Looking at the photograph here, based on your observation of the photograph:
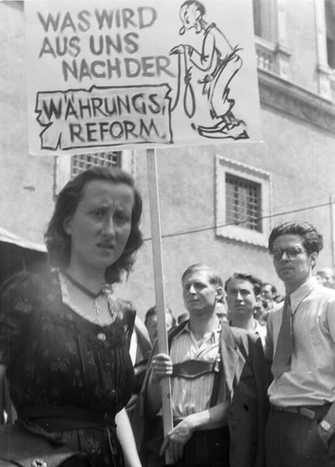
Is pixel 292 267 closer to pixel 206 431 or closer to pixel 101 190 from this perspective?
pixel 206 431

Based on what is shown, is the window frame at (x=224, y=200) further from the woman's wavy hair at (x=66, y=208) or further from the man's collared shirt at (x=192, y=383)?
the woman's wavy hair at (x=66, y=208)

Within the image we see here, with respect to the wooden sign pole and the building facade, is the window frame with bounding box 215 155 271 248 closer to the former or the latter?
the building facade

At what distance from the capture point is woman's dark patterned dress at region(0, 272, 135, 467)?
203cm

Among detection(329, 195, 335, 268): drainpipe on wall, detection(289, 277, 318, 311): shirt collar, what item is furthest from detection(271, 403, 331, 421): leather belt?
detection(329, 195, 335, 268): drainpipe on wall

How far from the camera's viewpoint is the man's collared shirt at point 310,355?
366 centimetres

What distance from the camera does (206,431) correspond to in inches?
155

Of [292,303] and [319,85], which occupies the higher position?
[319,85]

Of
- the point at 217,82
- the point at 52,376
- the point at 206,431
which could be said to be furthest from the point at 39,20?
the point at 206,431

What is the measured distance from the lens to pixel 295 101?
1669 cm

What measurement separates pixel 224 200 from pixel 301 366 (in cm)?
1141

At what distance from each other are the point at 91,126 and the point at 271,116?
43.2 ft

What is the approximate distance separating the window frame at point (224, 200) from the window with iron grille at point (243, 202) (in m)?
0.09

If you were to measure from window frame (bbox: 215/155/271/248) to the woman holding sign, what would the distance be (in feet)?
40.6

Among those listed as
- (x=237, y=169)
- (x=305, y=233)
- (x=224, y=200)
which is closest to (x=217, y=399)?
(x=305, y=233)
